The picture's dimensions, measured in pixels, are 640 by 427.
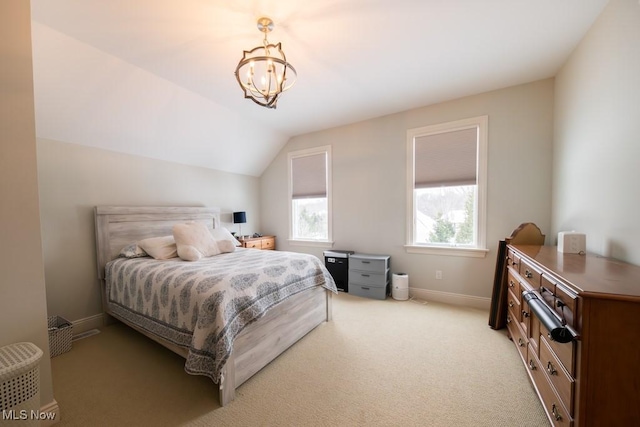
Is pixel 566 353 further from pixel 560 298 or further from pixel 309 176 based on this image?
pixel 309 176

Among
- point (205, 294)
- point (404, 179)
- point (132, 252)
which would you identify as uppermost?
point (404, 179)

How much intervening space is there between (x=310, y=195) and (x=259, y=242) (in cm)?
129

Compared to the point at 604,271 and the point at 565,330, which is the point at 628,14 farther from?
the point at 565,330

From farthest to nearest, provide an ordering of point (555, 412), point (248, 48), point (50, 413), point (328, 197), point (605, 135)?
1. point (328, 197)
2. point (248, 48)
3. point (605, 135)
4. point (50, 413)
5. point (555, 412)

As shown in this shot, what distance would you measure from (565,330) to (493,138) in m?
2.62

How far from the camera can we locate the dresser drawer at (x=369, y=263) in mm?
3420

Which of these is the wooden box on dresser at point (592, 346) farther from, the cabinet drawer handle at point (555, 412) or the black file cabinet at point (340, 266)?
the black file cabinet at point (340, 266)

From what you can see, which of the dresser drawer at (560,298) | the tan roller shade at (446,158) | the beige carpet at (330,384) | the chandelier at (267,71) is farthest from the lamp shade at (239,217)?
the dresser drawer at (560,298)

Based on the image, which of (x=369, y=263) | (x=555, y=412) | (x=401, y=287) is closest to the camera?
(x=555, y=412)

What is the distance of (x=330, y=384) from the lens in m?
1.78

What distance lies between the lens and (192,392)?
1.72 m

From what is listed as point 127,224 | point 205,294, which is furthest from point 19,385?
point 127,224

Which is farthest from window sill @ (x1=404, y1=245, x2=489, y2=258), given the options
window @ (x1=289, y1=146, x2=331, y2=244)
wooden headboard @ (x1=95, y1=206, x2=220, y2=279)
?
wooden headboard @ (x1=95, y1=206, x2=220, y2=279)

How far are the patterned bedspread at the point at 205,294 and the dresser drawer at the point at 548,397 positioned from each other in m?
1.73
